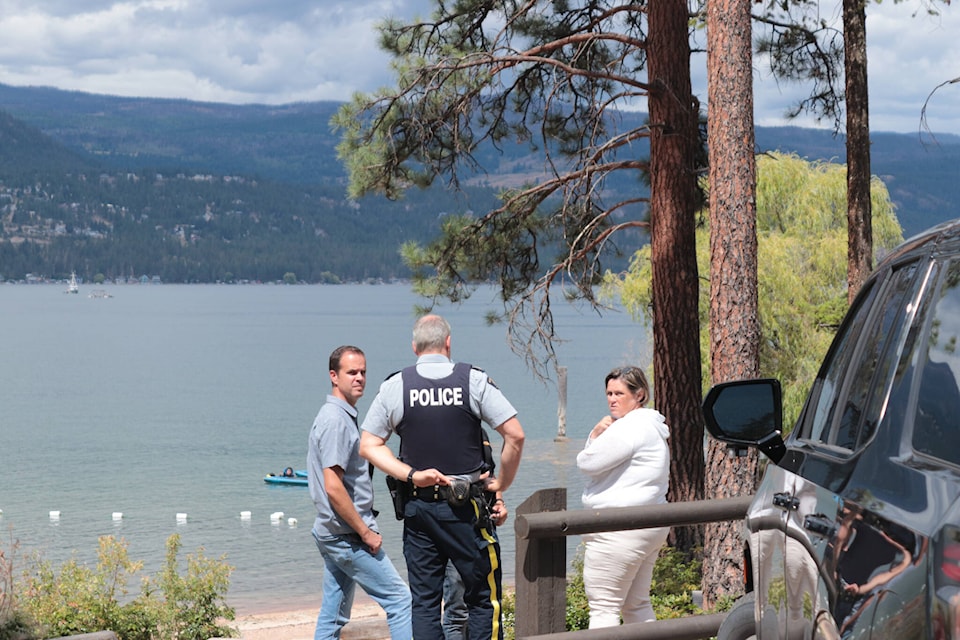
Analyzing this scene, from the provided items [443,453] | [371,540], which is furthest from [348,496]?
[443,453]

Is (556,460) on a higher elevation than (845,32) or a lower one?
lower

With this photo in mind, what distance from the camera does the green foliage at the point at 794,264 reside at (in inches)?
1192

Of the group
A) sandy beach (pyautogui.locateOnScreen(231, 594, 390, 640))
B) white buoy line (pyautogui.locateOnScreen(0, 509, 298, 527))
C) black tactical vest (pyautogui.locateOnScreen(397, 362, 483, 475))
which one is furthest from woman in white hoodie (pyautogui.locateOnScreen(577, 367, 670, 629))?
white buoy line (pyautogui.locateOnScreen(0, 509, 298, 527))

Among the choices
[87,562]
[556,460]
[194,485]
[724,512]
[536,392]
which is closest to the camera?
[724,512]

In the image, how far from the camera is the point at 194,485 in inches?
1693

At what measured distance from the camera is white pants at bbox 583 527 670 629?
6426 mm

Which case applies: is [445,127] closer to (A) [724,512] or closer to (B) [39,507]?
(A) [724,512]

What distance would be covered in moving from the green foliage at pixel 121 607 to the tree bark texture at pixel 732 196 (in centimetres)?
492

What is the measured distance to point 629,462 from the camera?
6.43 meters

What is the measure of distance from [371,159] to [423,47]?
1.72 metres

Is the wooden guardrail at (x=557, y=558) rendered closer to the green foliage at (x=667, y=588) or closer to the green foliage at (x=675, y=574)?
the green foliage at (x=667, y=588)

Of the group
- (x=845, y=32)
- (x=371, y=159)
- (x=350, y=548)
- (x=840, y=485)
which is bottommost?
(x=350, y=548)

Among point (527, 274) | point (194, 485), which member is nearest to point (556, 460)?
point (194, 485)

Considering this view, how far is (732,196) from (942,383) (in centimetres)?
770
